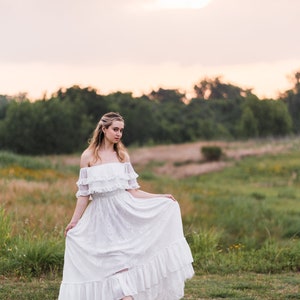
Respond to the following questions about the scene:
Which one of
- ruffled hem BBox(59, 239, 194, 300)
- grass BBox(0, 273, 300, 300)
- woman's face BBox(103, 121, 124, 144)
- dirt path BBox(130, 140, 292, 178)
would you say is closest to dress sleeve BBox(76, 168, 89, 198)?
woman's face BBox(103, 121, 124, 144)

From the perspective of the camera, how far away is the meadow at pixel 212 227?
369 inches

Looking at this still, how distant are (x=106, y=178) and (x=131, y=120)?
6542 cm

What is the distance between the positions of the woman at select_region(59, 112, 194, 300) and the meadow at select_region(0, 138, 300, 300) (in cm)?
187

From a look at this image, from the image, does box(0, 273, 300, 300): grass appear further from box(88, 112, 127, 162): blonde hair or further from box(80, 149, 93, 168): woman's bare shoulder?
box(88, 112, 127, 162): blonde hair

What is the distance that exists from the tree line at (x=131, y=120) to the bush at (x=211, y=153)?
1664 centimetres

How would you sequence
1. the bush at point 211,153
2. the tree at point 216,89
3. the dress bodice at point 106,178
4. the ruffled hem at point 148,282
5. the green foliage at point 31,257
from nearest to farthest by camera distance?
the ruffled hem at point 148,282
the dress bodice at point 106,178
the green foliage at point 31,257
the bush at point 211,153
the tree at point 216,89

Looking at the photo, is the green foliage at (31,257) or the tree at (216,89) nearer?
the green foliage at (31,257)

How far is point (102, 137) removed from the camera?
6945mm

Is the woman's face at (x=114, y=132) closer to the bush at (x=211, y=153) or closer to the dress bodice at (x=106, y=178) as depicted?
the dress bodice at (x=106, y=178)

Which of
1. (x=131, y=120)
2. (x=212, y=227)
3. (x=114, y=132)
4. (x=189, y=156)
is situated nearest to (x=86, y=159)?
(x=114, y=132)

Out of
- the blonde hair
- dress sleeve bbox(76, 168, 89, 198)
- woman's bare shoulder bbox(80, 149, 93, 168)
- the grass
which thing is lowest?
the grass

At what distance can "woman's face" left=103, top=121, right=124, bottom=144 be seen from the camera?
6.81 meters

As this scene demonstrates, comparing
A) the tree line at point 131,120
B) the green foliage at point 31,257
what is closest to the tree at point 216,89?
the tree line at point 131,120

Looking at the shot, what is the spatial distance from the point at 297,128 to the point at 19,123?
30901mm
